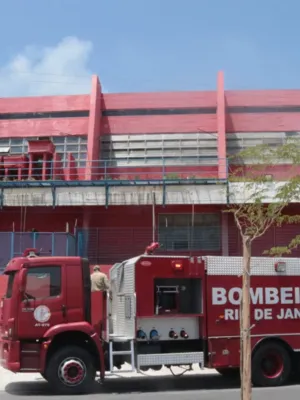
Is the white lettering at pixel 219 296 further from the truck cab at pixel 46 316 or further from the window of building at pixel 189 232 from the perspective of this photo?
the window of building at pixel 189 232

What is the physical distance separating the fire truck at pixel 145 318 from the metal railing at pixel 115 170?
463 inches

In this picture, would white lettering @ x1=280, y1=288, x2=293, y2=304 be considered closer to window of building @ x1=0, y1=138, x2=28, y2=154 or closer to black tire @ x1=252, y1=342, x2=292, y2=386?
black tire @ x1=252, y1=342, x2=292, y2=386

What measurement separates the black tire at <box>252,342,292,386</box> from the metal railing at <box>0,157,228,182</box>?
1233 centimetres

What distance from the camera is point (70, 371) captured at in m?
11.0

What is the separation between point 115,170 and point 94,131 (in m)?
2.18

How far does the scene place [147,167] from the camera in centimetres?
2738

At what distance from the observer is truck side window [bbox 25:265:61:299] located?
1122 centimetres

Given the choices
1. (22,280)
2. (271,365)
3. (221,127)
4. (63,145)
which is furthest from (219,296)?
(63,145)

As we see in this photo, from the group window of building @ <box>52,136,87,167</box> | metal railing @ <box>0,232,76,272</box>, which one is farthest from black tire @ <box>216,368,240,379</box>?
window of building @ <box>52,136,87,167</box>

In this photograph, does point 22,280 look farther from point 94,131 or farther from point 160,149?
point 160,149

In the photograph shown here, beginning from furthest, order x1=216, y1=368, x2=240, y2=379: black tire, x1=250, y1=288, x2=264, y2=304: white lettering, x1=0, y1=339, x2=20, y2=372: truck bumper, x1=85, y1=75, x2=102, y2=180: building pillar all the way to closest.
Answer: x1=85, y1=75, x2=102, y2=180: building pillar < x1=216, y1=368, x2=240, y2=379: black tire < x1=250, y1=288, x2=264, y2=304: white lettering < x1=0, y1=339, x2=20, y2=372: truck bumper

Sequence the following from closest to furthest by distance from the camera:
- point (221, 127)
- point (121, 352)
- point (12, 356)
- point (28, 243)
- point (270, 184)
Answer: point (12, 356) < point (121, 352) < point (270, 184) < point (28, 243) < point (221, 127)

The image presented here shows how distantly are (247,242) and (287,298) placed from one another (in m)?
6.37

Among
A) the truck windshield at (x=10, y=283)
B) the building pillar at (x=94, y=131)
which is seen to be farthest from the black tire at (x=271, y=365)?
the building pillar at (x=94, y=131)
